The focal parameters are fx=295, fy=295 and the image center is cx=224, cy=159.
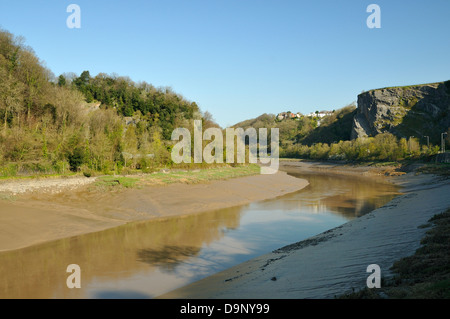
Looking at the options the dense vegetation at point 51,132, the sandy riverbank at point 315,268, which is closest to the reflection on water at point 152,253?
the sandy riverbank at point 315,268

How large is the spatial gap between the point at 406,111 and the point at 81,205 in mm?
105875

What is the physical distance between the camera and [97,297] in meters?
8.21

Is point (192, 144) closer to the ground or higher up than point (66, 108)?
closer to the ground

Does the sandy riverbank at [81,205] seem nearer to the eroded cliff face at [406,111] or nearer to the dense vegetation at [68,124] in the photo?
the dense vegetation at [68,124]

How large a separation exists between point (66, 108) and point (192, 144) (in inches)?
783

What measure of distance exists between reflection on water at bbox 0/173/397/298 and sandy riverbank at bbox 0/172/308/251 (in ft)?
4.30

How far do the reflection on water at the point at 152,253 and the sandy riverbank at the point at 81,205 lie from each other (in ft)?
4.30

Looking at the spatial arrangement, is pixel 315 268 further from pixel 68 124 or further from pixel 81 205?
pixel 68 124

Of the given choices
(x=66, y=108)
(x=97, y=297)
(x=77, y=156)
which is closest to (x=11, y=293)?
(x=97, y=297)

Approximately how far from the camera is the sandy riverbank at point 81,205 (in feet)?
47.3

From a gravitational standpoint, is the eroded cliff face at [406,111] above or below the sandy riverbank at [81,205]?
above

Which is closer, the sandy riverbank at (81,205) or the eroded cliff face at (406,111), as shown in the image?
the sandy riverbank at (81,205)

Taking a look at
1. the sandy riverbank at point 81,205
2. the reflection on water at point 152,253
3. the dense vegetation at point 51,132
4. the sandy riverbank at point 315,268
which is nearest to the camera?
the sandy riverbank at point 315,268

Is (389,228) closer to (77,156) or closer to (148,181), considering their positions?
(148,181)
